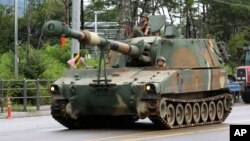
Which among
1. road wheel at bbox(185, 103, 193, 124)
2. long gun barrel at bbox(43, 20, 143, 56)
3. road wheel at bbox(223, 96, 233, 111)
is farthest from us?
road wheel at bbox(223, 96, 233, 111)

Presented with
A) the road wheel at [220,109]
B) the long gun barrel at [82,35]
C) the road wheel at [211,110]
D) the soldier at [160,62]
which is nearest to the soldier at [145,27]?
the soldier at [160,62]

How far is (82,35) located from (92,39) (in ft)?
1.10

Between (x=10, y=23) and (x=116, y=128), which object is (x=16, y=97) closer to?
(x=116, y=128)

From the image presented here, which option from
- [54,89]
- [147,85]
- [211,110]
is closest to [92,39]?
[147,85]

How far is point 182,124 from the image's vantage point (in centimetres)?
1717

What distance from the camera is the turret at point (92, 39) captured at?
14055 mm

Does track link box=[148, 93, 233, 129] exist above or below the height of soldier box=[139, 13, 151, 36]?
below

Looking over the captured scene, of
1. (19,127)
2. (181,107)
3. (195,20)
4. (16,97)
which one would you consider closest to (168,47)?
(181,107)

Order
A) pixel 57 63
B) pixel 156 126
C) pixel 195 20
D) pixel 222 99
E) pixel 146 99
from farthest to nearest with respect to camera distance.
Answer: pixel 195 20
pixel 57 63
pixel 222 99
pixel 156 126
pixel 146 99

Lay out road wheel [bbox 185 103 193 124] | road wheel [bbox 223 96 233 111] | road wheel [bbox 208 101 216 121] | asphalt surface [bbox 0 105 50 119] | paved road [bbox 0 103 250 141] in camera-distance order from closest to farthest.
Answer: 1. paved road [bbox 0 103 250 141]
2. road wheel [bbox 185 103 193 124]
3. road wheel [bbox 208 101 216 121]
4. road wheel [bbox 223 96 233 111]
5. asphalt surface [bbox 0 105 50 119]

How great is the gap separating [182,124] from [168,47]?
7.28ft

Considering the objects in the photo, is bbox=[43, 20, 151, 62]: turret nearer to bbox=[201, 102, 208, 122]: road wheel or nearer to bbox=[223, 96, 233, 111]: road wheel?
bbox=[201, 102, 208, 122]: road wheel

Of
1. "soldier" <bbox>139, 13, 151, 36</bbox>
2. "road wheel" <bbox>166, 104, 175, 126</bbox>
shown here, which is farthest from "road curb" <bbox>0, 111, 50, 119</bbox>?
"road wheel" <bbox>166, 104, 175, 126</bbox>

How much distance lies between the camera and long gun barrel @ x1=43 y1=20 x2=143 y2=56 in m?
14.0
